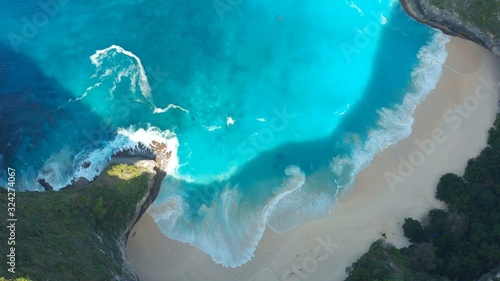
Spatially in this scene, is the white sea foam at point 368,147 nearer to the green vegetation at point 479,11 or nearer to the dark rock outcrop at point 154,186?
the green vegetation at point 479,11

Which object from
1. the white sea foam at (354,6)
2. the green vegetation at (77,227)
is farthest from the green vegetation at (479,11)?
the green vegetation at (77,227)

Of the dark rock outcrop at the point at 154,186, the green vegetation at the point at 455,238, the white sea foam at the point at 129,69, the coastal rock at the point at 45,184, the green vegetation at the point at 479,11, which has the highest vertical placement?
the white sea foam at the point at 129,69

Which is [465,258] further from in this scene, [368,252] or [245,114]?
[245,114]

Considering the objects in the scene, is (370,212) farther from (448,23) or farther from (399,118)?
(448,23)

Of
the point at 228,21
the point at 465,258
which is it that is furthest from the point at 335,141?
the point at 228,21

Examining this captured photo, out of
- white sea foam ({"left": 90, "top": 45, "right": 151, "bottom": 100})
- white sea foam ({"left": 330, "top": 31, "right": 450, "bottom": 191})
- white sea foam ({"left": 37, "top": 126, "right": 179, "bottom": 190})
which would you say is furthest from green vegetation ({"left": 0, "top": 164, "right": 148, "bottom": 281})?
white sea foam ({"left": 330, "top": 31, "right": 450, "bottom": 191})

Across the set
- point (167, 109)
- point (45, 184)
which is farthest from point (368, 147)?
point (45, 184)
